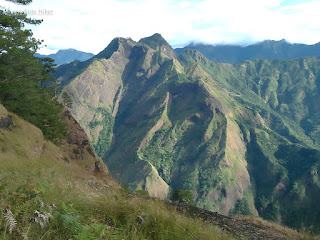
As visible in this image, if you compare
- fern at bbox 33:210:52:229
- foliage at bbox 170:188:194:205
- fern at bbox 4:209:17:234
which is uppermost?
fern at bbox 4:209:17:234

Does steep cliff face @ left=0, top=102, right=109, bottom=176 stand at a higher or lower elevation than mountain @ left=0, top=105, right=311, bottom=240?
lower

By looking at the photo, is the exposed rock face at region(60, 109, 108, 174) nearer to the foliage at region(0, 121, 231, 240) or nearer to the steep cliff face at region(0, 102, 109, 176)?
the steep cliff face at region(0, 102, 109, 176)

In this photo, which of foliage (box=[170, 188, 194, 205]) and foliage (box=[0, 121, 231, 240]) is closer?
foliage (box=[0, 121, 231, 240])

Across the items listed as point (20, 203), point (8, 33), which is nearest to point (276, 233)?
point (20, 203)

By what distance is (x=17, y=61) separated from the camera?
25844 mm

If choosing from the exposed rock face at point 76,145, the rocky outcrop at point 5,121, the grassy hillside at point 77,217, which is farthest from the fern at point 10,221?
the exposed rock face at point 76,145

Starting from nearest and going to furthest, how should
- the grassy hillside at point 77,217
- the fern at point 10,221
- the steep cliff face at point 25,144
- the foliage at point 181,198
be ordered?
the fern at point 10,221 → the grassy hillside at point 77,217 → the steep cliff face at point 25,144 → the foliage at point 181,198

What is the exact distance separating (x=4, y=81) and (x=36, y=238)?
24.9 metres

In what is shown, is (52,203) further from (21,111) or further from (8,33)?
(21,111)

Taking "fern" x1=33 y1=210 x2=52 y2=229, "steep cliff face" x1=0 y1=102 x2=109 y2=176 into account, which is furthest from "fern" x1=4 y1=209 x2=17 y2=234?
"steep cliff face" x1=0 y1=102 x2=109 y2=176

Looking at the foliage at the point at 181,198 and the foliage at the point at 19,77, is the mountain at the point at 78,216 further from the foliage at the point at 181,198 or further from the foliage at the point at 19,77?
the foliage at the point at 19,77

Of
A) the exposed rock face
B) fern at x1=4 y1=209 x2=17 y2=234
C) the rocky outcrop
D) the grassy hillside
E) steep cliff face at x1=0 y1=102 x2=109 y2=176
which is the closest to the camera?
fern at x1=4 y1=209 x2=17 y2=234

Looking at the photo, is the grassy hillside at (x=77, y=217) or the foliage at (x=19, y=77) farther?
the foliage at (x=19, y=77)

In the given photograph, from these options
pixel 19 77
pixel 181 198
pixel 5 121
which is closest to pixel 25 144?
pixel 5 121
